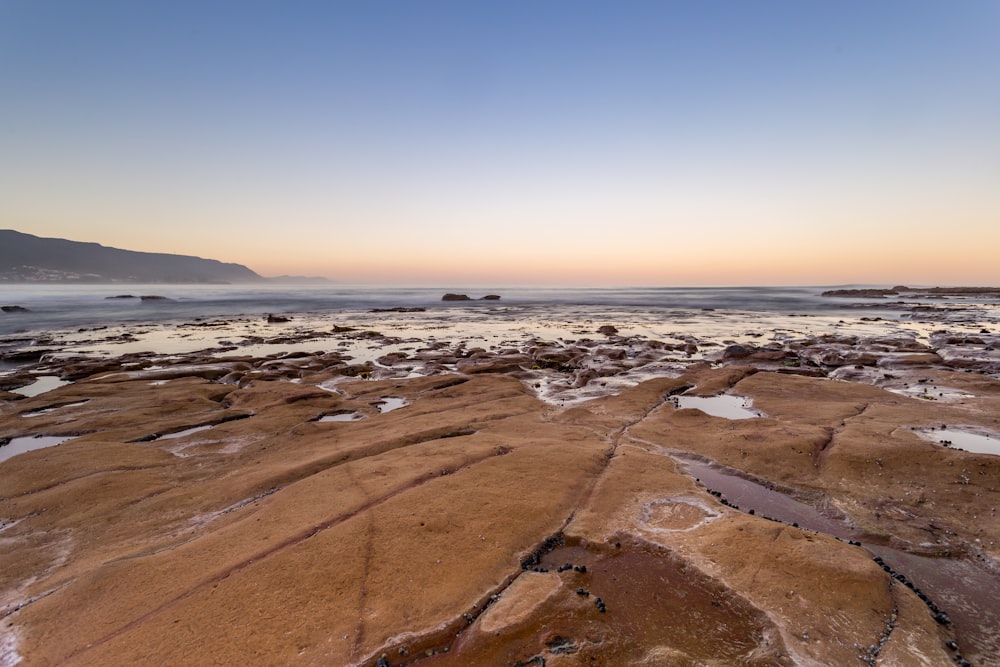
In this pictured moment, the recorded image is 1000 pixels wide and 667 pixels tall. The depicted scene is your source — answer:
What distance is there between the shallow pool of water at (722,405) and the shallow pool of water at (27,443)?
24.8 m

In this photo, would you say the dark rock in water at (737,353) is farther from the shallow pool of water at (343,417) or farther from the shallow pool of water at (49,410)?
the shallow pool of water at (49,410)

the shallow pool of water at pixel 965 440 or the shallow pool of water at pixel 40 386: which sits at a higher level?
the shallow pool of water at pixel 965 440

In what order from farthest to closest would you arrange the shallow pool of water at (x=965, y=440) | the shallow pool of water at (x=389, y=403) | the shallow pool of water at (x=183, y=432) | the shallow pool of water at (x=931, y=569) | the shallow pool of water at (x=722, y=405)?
the shallow pool of water at (x=389, y=403) < the shallow pool of water at (x=722, y=405) < the shallow pool of water at (x=183, y=432) < the shallow pool of water at (x=965, y=440) < the shallow pool of water at (x=931, y=569)

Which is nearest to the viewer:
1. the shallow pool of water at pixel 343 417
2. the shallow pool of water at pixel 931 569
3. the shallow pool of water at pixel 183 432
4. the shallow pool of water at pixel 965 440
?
the shallow pool of water at pixel 931 569

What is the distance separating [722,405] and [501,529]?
1498 centimetres

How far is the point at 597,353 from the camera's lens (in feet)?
111

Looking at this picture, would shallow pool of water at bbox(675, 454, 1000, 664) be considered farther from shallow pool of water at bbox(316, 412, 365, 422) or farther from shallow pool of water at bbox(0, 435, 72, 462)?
shallow pool of water at bbox(0, 435, 72, 462)

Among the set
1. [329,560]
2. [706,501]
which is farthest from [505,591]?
[706,501]

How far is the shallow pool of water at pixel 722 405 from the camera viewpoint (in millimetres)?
17984

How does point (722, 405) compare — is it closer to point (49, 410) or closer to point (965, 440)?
point (965, 440)

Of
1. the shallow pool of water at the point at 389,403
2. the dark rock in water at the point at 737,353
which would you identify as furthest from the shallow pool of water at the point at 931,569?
the dark rock in water at the point at 737,353

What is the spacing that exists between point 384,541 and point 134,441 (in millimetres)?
13724

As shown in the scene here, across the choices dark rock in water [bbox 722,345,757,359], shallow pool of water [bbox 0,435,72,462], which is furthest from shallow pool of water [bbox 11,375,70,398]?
dark rock in water [bbox 722,345,757,359]

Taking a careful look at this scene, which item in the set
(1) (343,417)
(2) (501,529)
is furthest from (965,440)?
(1) (343,417)
